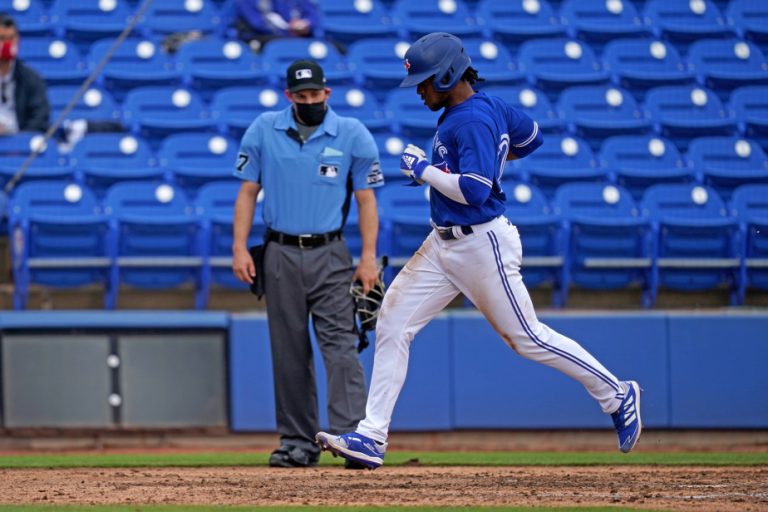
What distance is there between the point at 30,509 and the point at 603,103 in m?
6.77

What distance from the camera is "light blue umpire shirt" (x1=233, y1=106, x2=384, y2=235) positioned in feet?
19.2

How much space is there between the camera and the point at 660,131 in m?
9.90

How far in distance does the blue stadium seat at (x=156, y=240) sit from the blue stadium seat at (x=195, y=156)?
0.41 metres

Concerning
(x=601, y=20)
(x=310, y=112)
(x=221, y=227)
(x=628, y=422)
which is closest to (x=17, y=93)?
(x=221, y=227)

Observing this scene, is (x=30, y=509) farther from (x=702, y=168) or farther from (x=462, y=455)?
(x=702, y=168)

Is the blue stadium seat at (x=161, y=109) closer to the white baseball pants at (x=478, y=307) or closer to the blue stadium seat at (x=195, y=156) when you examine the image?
the blue stadium seat at (x=195, y=156)

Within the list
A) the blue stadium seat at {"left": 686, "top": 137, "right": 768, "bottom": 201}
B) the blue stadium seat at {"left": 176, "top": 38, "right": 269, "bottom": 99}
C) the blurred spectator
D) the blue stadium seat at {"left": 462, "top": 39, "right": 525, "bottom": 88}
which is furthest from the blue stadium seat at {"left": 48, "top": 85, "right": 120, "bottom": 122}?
the blue stadium seat at {"left": 686, "top": 137, "right": 768, "bottom": 201}

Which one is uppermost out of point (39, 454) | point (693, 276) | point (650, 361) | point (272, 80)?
point (272, 80)

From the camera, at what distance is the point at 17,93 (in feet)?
30.9

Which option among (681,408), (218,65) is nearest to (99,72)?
(218,65)

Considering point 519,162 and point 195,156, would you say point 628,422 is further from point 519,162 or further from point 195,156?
point 195,156

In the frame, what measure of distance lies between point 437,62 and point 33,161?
5.13 m

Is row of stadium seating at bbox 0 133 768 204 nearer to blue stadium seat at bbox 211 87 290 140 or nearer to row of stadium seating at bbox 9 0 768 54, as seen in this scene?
blue stadium seat at bbox 211 87 290 140

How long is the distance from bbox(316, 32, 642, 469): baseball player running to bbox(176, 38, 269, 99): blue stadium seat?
521 cm
